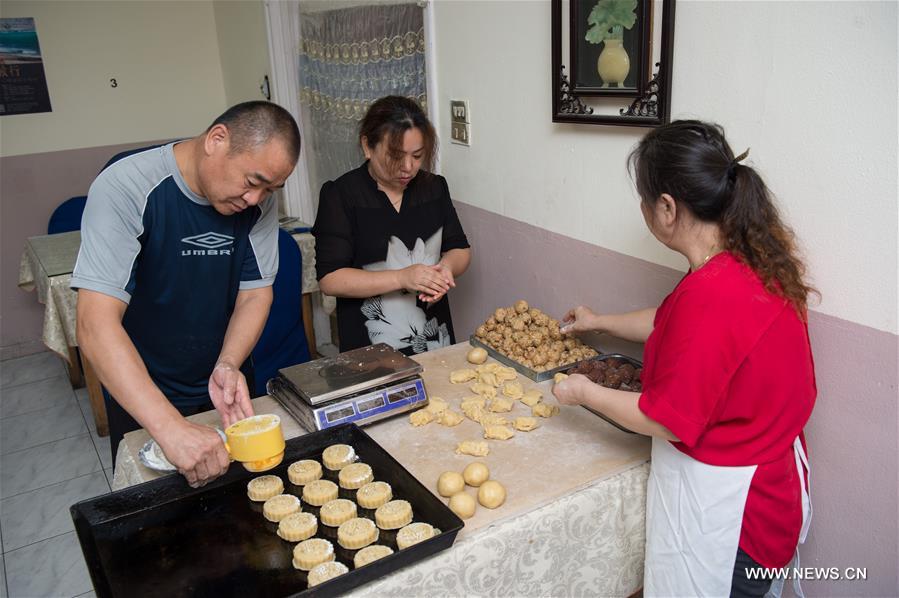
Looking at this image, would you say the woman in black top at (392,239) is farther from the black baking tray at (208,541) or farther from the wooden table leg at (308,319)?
the wooden table leg at (308,319)

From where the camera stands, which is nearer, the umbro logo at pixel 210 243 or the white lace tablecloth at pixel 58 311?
the umbro logo at pixel 210 243

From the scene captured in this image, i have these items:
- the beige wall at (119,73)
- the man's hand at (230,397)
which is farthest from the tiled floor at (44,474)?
the beige wall at (119,73)

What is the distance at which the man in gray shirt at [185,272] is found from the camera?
1.37m

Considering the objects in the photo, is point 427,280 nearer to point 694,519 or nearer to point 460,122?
point 460,122

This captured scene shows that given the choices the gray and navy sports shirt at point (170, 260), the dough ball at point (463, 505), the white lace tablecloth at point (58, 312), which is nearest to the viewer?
the dough ball at point (463, 505)

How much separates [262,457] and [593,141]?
49.3 inches

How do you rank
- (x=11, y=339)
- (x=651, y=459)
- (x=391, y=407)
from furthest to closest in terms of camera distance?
Result: (x=11, y=339)
(x=391, y=407)
(x=651, y=459)

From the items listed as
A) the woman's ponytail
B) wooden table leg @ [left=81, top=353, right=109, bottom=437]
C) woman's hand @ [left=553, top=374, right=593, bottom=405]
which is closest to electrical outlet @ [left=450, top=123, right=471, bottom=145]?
woman's hand @ [left=553, top=374, right=593, bottom=405]

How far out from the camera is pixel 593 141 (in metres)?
1.89

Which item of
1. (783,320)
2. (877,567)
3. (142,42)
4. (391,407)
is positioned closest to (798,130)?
(783,320)

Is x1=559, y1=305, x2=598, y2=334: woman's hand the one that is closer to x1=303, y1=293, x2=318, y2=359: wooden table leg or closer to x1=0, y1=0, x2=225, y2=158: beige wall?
x1=303, y1=293, x2=318, y2=359: wooden table leg

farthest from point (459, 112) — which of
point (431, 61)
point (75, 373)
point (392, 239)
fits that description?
point (75, 373)

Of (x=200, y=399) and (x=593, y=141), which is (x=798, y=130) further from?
(x=200, y=399)

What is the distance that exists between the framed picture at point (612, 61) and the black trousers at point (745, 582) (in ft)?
3.38
